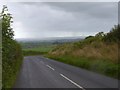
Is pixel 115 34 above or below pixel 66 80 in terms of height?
above

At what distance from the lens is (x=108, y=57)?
84.7ft

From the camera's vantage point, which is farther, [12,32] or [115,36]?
[115,36]

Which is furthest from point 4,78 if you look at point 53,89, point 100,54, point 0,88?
point 100,54

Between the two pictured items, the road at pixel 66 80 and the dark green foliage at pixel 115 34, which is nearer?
the road at pixel 66 80

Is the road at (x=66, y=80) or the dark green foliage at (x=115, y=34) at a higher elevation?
the dark green foliage at (x=115, y=34)

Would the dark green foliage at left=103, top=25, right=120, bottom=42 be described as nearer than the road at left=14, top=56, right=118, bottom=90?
No

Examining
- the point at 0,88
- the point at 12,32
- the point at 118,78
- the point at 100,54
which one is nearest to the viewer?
the point at 0,88

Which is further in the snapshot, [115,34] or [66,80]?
[115,34]

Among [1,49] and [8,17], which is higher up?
[8,17]

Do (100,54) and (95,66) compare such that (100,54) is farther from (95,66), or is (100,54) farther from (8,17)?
(8,17)

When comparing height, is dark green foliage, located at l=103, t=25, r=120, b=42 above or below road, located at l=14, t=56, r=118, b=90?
above

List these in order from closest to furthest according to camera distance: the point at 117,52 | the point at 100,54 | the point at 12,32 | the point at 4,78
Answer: the point at 4,78 → the point at 12,32 → the point at 117,52 → the point at 100,54

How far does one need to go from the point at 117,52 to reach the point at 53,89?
10.1 m

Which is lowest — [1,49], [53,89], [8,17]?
[53,89]
